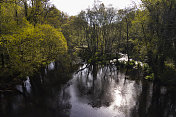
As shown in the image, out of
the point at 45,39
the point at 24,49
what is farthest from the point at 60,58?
the point at 24,49

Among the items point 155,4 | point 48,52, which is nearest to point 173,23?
point 155,4

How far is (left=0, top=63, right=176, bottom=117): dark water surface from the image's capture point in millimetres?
11258

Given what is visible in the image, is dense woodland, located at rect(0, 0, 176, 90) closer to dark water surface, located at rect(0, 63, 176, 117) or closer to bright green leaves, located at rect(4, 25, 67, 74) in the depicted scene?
bright green leaves, located at rect(4, 25, 67, 74)

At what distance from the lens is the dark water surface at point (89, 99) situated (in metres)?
11.3

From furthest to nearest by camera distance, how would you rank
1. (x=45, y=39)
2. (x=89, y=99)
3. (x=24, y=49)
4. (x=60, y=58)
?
(x=60, y=58) < (x=45, y=39) < (x=24, y=49) < (x=89, y=99)

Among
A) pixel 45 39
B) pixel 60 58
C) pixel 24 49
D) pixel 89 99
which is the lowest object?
pixel 89 99

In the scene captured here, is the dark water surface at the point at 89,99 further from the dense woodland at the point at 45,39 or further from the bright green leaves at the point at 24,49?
the bright green leaves at the point at 24,49

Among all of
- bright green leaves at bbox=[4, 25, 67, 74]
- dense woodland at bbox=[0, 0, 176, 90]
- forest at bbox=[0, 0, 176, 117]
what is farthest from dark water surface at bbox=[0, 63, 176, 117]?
bright green leaves at bbox=[4, 25, 67, 74]

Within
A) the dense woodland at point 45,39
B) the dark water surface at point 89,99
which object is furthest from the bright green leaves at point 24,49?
the dark water surface at point 89,99

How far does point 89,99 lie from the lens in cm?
1348

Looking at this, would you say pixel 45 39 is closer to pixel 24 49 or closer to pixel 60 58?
pixel 24 49

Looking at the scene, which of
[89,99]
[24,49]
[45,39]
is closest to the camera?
[89,99]

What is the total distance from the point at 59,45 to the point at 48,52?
6.84 feet

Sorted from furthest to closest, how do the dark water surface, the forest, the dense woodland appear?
the dense woodland < the forest < the dark water surface
